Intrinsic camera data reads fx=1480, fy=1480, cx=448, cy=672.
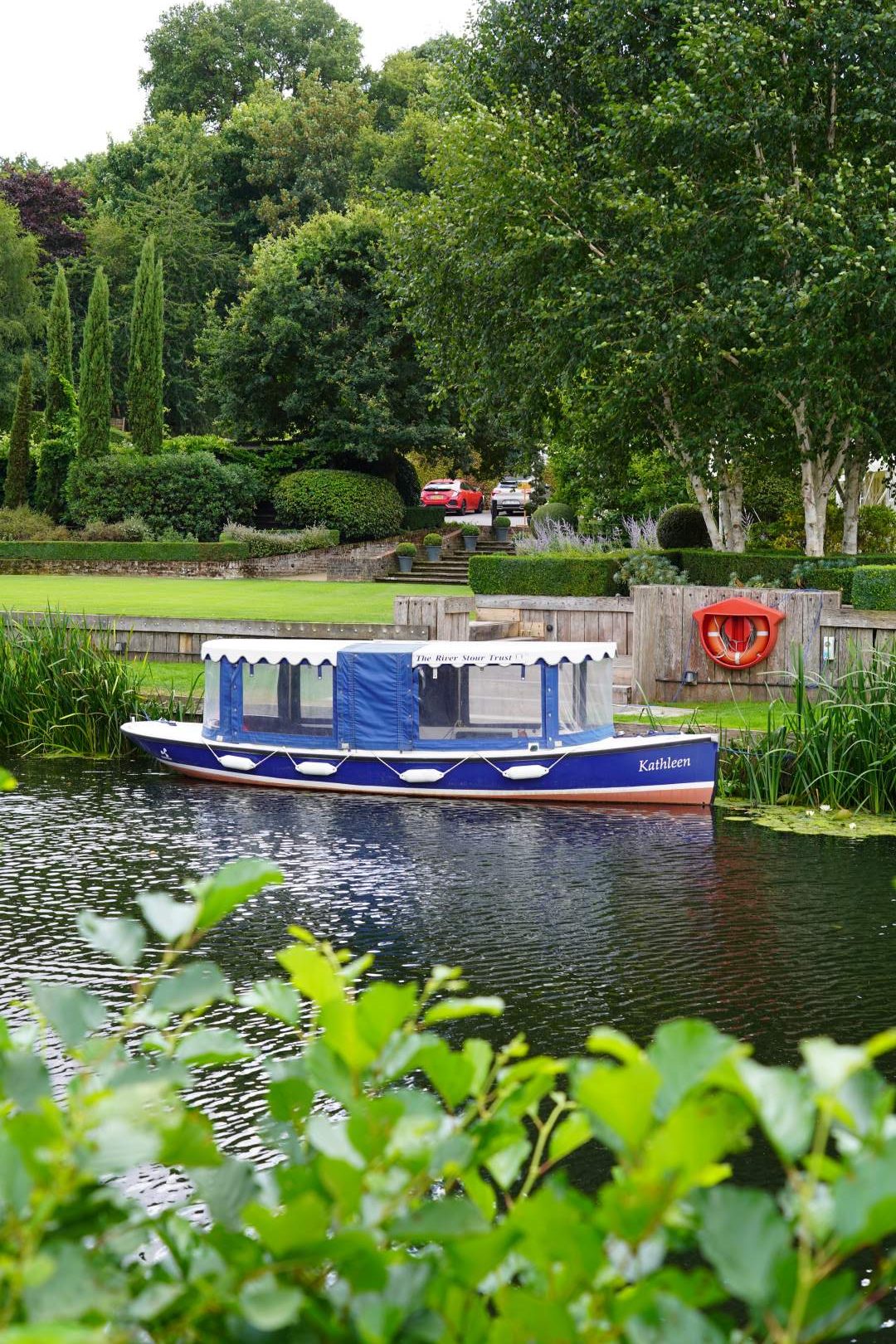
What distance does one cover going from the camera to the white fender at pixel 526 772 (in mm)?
14555

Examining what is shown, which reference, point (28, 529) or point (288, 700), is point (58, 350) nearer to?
point (28, 529)

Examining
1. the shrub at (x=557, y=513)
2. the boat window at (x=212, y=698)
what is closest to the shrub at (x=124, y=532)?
the shrub at (x=557, y=513)

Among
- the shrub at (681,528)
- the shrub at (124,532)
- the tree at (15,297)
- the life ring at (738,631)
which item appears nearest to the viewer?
the life ring at (738,631)

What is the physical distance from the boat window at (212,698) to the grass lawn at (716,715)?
172 inches

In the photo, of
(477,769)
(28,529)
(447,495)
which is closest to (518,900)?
(477,769)

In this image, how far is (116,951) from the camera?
72.9 inches

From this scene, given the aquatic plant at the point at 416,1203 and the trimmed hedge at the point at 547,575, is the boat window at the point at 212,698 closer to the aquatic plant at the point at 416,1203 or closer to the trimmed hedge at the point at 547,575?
the trimmed hedge at the point at 547,575

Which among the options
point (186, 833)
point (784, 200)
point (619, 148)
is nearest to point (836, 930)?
point (186, 833)

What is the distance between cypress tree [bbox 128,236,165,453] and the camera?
38500 mm

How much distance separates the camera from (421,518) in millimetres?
40312

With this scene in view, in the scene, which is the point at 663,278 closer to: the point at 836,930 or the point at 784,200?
the point at 784,200

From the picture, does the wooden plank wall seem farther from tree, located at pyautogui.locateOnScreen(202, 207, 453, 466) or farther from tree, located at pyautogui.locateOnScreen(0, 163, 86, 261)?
tree, located at pyautogui.locateOnScreen(0, 163, 86, 261)

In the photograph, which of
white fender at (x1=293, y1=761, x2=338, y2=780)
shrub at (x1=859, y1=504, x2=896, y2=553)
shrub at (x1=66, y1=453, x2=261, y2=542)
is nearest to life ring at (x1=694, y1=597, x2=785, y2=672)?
white fender at (x1=293, y1=761, x2=338, y2=780)

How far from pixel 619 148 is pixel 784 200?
310 cm
